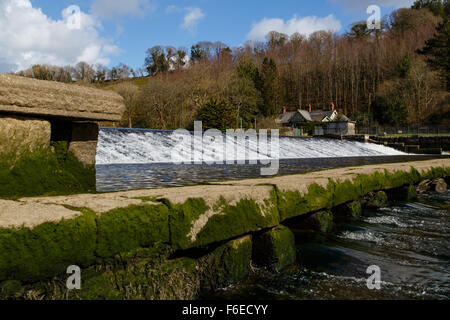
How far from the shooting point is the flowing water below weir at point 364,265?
8.31ft

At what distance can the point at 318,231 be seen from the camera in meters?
3.94

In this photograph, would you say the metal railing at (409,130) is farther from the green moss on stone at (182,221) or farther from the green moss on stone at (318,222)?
the green moss on stone at (182,221)

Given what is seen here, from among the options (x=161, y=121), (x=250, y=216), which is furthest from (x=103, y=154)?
(x=161, y=121)

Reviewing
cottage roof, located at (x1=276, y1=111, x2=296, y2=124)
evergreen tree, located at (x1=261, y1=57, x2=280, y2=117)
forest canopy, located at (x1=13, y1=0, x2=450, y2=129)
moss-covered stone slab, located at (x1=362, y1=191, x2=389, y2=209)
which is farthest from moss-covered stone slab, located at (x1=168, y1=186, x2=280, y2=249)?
cottage roof, located at (x1=276, y1=111, x2=296, y2=124)

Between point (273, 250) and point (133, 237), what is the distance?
134cm

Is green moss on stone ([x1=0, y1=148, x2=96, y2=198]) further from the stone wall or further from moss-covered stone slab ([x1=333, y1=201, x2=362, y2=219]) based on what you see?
moss-covered stone slab ([x1=333, y1=201, x2=362, y2=219])

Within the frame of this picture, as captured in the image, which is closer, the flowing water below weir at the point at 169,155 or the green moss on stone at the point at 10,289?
the green moss on stone at the point at 10,289

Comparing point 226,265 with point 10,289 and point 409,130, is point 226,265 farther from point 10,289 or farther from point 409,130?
point 409,130

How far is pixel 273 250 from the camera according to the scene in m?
2.89

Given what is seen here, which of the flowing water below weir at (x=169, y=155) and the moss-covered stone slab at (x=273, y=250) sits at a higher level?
the flowing water below weir at (x=169, y=155)

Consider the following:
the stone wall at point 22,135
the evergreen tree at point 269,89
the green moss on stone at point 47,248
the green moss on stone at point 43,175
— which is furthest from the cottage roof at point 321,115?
the green moss on stone at point 47,248

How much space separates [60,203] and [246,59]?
206 feet

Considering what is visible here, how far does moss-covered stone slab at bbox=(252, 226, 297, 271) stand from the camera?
289 centimetres
